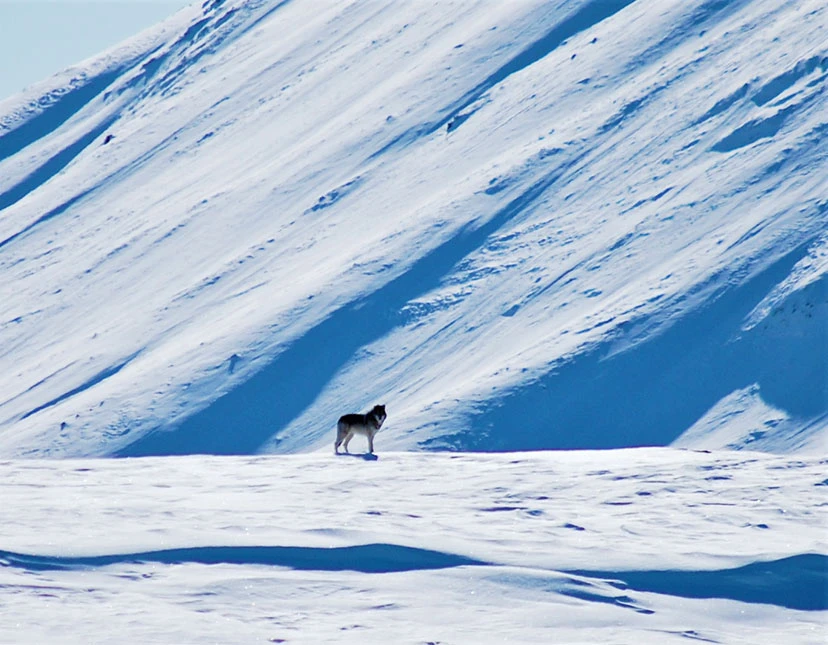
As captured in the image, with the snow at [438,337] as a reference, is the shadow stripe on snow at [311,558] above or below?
below

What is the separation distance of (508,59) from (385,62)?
16.8 feet

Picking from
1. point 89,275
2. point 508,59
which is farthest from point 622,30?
point 89,275

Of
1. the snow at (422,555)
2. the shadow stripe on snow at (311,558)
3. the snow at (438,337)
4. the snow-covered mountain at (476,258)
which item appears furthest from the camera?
the snow-covered mountain at (476,258)

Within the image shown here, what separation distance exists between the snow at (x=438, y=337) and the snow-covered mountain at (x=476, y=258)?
74 mm

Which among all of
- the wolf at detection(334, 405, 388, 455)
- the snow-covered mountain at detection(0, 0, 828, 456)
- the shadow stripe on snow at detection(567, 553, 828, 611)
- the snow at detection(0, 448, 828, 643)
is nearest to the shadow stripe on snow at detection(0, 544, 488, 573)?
the snow at detection(0, 448, 828, 643)

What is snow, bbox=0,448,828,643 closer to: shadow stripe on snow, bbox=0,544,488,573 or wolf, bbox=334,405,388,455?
shadow stripe on snow, bbox=0,544,488,573

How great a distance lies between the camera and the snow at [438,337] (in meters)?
8.27

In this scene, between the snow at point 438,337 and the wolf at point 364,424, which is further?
the wolf at point 364,424

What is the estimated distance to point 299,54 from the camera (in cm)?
3888

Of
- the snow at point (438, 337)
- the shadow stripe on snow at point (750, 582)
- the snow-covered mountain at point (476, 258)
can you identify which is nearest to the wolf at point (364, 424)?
the snow at point (438, 337)

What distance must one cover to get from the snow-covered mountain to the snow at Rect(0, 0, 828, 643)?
0.24 ft

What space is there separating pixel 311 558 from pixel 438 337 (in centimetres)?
1257

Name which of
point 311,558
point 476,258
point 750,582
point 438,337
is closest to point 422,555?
point 311,558

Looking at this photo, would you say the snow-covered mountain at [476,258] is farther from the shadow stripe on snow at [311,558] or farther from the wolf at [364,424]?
the shadow stripe on snow at [311,558]
